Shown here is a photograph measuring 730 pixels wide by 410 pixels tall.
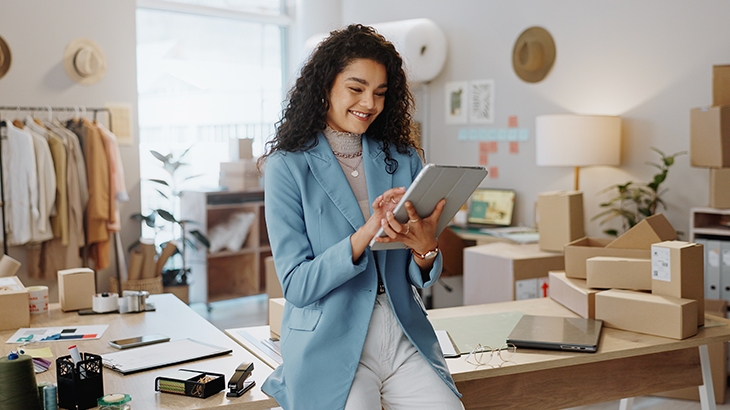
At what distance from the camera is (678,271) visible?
2441 millimetres

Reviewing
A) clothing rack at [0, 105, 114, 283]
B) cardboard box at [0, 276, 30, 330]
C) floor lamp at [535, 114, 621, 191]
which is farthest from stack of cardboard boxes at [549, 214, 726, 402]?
clothing rack at [0, 105, 114, 283]

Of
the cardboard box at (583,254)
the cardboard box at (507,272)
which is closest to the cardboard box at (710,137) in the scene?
the cardboard box at (507,272)

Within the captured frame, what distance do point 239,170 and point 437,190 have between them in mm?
4732

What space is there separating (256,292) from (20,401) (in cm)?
470

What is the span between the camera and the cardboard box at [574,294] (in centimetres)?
261

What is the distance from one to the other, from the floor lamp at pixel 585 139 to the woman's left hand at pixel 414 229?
119 inches

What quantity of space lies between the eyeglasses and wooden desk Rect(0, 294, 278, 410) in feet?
1.93

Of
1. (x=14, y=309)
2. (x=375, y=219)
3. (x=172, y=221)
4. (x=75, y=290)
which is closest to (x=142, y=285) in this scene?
(x=172, y=221)

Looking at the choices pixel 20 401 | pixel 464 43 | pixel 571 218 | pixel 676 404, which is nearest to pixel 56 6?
pixel 464 43

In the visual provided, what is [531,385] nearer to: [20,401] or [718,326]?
[718,326]

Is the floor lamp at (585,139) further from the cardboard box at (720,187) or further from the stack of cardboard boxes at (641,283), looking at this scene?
the stack of cardboard boxes at (641,283)

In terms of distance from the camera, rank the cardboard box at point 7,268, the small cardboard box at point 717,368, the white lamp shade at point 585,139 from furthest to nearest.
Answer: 1. the white lamp shade at point 585,139
2. the small cardboard box at point 717,368
3. the cardboard box at point 7,268

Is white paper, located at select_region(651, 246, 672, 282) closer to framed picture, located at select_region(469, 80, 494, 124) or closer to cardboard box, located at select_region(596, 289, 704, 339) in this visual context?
cardboard box, located at select_region(596, 289, 704, 339)

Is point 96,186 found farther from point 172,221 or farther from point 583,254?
point 583,254
